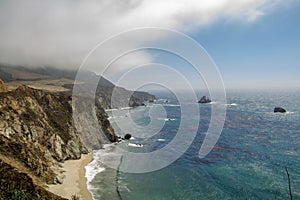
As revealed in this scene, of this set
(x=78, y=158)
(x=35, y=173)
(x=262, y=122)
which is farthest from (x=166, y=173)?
(x=262, y=122)

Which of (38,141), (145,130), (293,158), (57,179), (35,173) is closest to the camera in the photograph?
(35,173)

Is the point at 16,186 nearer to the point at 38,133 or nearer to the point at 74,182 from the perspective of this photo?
the point at 74,182

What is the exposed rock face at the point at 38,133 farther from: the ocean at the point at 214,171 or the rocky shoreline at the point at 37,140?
the ocean at the point at 214,171

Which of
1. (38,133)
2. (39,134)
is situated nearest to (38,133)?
(38,133)

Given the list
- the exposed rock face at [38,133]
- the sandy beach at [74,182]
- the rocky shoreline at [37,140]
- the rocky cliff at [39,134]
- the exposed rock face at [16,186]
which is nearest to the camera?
the exposed rock face at [16,186]

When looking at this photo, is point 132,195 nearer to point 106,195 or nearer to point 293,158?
point 106,195

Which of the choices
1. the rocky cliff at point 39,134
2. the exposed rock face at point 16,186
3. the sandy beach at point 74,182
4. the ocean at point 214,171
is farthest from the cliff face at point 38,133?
the ocean at point 214,171
